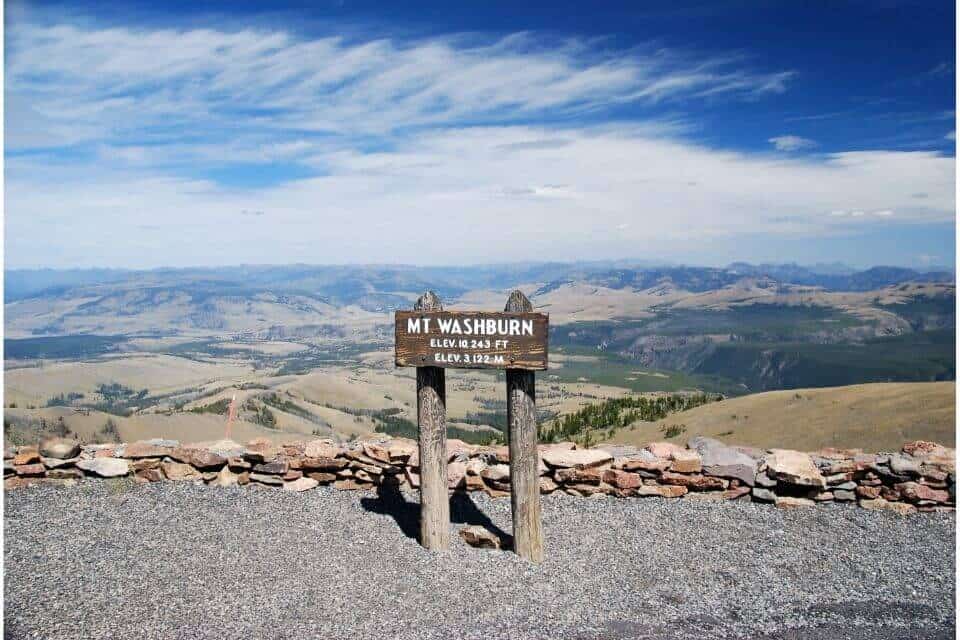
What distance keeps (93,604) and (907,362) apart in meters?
197

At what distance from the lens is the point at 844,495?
1162 cm

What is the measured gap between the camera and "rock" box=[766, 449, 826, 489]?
11.4m

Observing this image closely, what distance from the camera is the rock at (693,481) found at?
11.8 m

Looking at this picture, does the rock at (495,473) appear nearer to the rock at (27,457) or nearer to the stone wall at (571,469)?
the stone wall at (571,469)

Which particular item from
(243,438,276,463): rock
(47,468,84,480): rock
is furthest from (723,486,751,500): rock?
(47,468,84,480): rock

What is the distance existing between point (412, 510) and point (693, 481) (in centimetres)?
479

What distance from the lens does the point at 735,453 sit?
40.8 ft

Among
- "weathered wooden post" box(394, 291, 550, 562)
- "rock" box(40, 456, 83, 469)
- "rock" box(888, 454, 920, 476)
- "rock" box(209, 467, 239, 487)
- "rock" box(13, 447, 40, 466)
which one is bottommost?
"rock" box(209, 467, 239, 487)

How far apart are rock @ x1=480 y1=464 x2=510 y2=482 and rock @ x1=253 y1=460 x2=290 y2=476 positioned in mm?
3459

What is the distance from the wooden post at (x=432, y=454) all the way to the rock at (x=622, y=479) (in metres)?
3.33

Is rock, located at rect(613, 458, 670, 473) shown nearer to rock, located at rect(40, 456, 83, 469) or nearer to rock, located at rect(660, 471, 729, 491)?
rock, located at rect(660, 471, 729, 491)

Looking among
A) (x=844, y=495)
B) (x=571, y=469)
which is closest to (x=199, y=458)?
(x=571, y=469)

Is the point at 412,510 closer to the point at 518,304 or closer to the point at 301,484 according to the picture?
the point at 301,484

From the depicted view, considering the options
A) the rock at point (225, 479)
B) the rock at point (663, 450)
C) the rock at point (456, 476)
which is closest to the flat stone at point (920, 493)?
the rock at point (663, 450)
